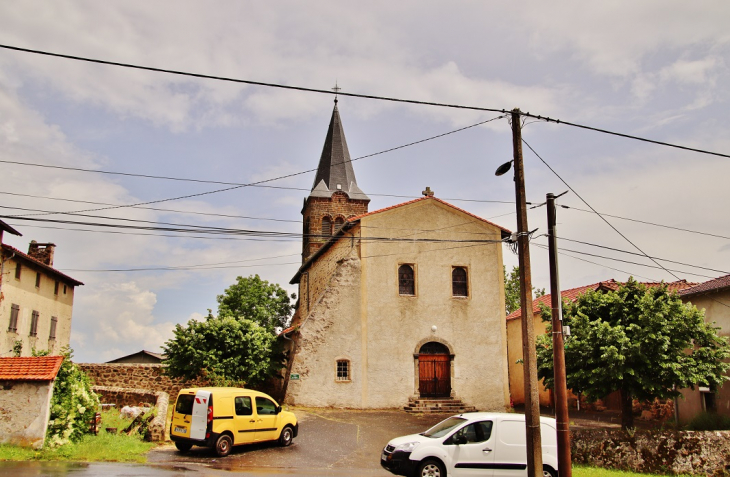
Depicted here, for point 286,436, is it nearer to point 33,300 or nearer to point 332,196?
point 33,300

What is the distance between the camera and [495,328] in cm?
2656

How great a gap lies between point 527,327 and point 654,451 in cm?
659

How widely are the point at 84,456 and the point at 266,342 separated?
40.8 ft

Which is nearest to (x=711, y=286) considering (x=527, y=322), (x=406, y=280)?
→ (x=406, y=280)

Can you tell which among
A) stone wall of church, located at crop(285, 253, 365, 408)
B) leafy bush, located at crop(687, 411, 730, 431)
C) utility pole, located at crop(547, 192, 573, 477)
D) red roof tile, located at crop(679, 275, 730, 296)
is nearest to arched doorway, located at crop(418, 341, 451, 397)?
stone wall of church, located at crop(285, 253, 365, 408)

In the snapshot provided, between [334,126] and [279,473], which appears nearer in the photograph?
[279,473]

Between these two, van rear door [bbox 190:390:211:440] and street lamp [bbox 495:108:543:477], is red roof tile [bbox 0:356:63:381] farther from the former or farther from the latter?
street lamp [bbox 495:108:543:477]

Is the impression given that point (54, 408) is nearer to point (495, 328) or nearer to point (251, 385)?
point (251, 385)

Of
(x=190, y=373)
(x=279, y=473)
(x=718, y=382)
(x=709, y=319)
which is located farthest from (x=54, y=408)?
(x=709, y=319)

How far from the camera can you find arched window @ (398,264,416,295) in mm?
26391

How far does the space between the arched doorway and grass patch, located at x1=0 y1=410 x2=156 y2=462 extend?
1297 centimetres

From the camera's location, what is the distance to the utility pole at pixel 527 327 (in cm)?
1178

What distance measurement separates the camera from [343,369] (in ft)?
81.9

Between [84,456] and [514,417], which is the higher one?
[514,417]
